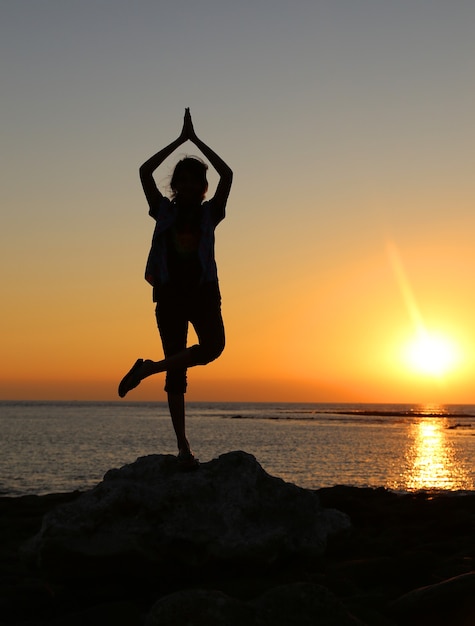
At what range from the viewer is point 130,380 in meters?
6.28

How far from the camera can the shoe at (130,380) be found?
623 cm

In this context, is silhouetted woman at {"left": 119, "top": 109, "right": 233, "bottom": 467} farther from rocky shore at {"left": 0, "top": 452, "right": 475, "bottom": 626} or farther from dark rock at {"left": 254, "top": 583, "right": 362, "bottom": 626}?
dark rock at {"left": 254, "top": 583, "right": 362, "bottom": 626}

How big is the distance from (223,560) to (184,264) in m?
2.74

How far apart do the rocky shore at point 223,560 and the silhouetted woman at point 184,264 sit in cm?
71

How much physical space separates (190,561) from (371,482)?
1819 cm

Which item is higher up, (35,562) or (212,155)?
(212,155)

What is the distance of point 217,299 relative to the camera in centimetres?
652

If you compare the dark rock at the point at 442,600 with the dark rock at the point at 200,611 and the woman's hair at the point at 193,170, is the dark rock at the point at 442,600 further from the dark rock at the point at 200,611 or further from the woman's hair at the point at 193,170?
the woman's hair at the point at 193,170

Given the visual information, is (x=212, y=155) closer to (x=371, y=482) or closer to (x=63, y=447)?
(x=371, y=482)

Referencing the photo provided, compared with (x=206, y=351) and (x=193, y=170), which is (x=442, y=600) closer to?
(x=206, y=351)

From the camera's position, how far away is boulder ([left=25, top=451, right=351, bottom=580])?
5.64 m

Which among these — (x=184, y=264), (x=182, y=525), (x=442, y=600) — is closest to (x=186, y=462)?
(x=182, y=525)

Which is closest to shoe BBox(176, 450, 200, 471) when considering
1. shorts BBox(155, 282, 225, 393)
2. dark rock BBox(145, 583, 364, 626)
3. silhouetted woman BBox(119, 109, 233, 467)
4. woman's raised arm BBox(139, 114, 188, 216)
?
silhouetted woman BBox(119, 109, 233, 467)

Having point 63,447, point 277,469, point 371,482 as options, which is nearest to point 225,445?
point 63,447
